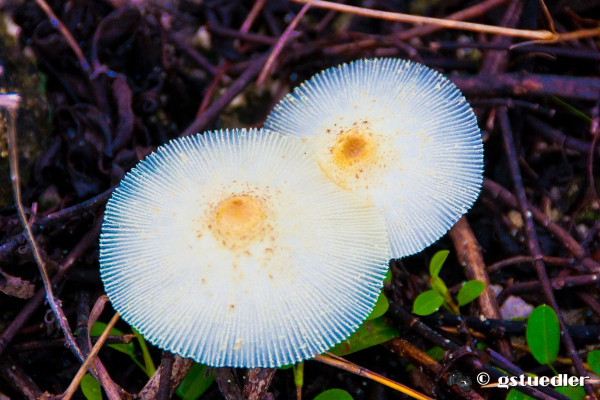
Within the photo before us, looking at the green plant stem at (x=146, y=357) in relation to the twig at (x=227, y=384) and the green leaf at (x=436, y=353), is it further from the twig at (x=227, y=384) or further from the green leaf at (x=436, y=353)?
the green leaf at (x=436, y=353)

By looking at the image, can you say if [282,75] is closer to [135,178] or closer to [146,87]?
[146,87]

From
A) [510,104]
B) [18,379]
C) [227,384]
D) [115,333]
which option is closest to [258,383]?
[227,384]

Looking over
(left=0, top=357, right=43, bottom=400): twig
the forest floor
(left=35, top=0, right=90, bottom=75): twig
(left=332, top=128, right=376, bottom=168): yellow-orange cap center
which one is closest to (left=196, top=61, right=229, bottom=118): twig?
the forest floor

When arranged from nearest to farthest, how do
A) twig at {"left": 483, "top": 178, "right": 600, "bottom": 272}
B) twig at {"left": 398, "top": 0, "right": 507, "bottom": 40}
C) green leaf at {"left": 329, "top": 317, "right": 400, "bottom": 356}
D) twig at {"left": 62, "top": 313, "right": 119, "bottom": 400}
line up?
twig at {"left": 62, "top": 313, "right": 119, "bottom": 400}, green leaf at {"left": 329, "top": 317, "right": 400, "bottom": 356}, twig at {"left": 483, "top": 178, "right": 600, "bottom": 272}, twig at {"left": 398, "top": 0, "right": 507, "bottom": 40}

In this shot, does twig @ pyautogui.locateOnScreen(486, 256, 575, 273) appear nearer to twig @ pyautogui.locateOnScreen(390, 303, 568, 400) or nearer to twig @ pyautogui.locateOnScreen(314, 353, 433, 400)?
twig @ pyautogui.locateOnScreen(390, 303, 568, 400)

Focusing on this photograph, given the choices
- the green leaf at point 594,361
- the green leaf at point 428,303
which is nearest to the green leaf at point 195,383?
the green leaf at point 428,303

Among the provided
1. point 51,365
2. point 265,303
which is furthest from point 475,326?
point 51,365
